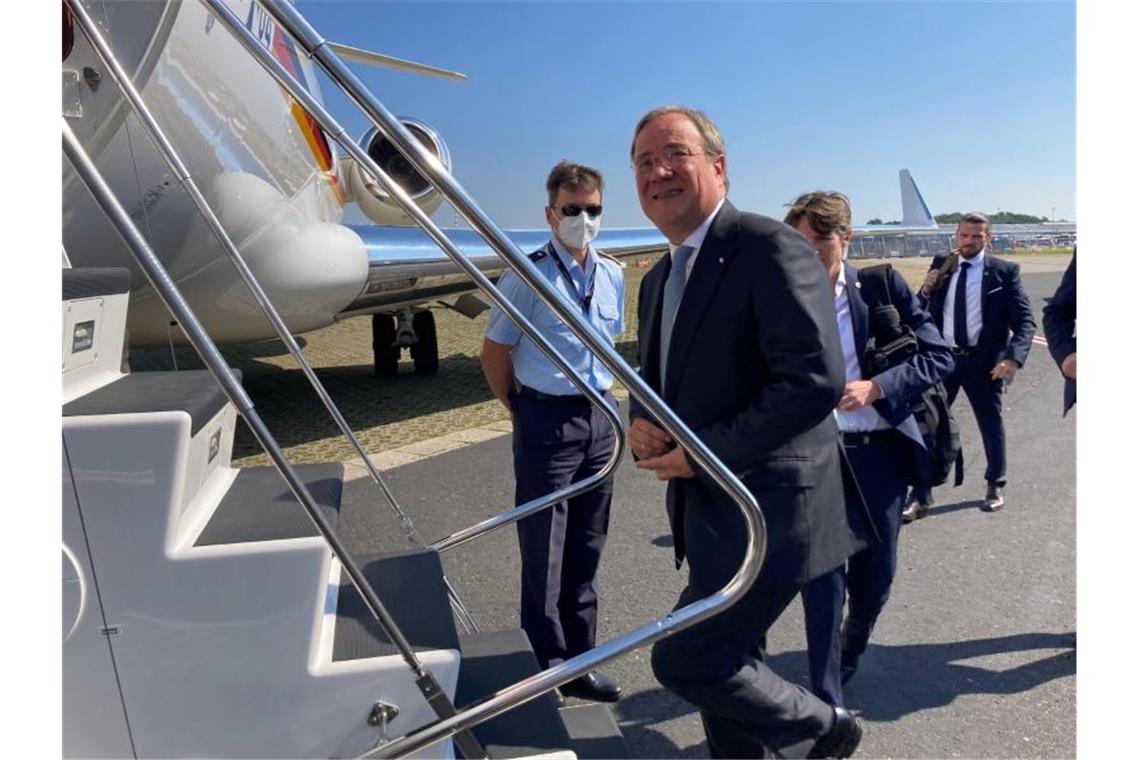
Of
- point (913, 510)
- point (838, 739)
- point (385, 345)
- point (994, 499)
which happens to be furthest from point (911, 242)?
point (838, 739)

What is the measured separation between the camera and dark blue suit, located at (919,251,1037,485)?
15.1 feet

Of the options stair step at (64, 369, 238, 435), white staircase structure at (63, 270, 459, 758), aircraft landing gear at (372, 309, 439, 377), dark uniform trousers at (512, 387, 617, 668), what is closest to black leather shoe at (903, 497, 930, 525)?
dark uniform trousers at (512, 387, 617, 668)

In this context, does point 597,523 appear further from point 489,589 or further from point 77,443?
point 77,443

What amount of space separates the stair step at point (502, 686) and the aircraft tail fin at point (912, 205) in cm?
6449

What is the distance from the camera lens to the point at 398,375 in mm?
10320

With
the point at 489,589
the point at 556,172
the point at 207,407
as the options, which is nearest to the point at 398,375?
the point at 489,589

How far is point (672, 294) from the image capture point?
2088mm

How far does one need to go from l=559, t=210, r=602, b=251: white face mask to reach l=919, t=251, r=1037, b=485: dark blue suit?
2474 millimetres

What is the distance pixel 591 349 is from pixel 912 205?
68556mm

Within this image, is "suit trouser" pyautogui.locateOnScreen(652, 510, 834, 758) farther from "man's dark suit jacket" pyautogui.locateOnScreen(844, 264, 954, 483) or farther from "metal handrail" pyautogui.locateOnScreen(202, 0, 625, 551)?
"man's dark suit jacket" pyautogui.locateOnScreen(844, 264, 954, 483)

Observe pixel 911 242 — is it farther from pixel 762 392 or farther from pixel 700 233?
pixel 762 392

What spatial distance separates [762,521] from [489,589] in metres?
2.28
